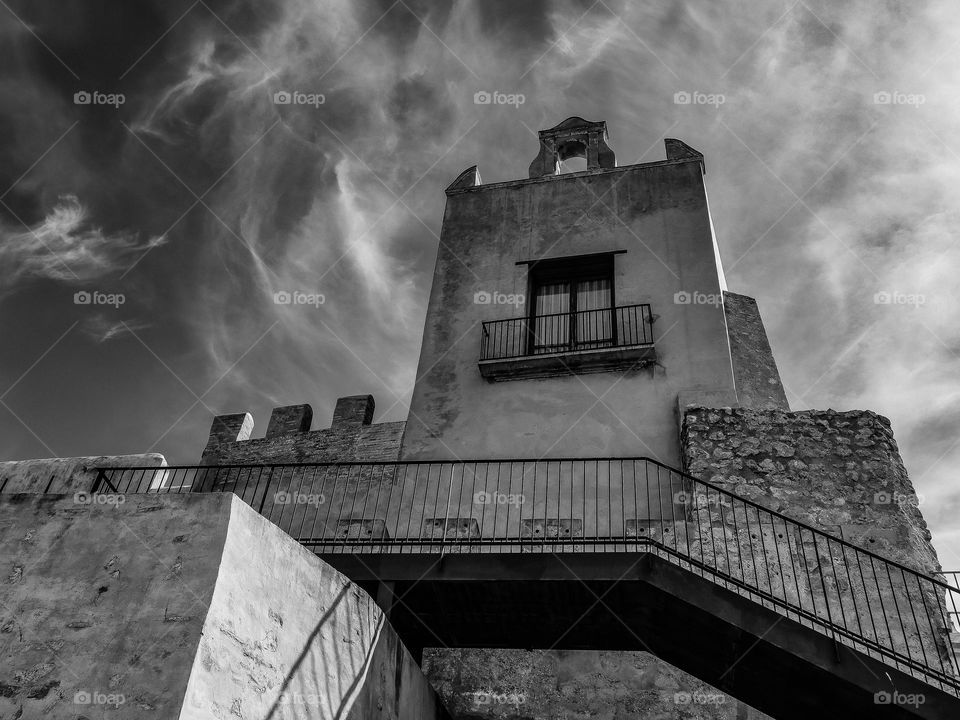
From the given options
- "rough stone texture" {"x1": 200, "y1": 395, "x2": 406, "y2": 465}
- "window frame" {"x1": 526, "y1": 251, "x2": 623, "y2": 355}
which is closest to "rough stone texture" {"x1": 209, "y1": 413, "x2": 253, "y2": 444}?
"rough stone texture" {"x1": 200, "y1": 395, "x2": 406, "y2": 465}

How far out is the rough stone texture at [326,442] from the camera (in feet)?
44.5

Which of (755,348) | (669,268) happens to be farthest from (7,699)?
(755,348)

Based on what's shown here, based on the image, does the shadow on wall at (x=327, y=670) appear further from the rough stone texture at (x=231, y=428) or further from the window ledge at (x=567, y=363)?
the rough stone texture at (x=231, y=428)

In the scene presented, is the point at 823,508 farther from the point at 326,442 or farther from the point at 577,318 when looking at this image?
the point at 326,442

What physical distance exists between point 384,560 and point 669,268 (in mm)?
7401

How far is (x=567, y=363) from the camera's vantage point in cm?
1202

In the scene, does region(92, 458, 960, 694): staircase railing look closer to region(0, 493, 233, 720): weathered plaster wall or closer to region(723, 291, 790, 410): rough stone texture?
region(0, 493, 233, 720): weathered plaster wall

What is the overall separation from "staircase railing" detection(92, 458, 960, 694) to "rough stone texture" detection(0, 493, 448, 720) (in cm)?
179

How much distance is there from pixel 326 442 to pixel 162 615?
9290mm

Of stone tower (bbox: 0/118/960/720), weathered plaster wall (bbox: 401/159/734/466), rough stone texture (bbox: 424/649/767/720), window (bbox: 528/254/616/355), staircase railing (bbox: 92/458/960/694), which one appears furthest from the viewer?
window (bbox: 528/254/616/355)

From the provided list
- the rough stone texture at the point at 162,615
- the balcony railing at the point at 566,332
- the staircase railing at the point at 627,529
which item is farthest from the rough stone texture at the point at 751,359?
the rough stone texture at the point at 162,615

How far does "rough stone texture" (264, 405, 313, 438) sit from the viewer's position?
14609 millimetres

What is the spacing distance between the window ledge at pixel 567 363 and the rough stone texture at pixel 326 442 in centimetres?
236

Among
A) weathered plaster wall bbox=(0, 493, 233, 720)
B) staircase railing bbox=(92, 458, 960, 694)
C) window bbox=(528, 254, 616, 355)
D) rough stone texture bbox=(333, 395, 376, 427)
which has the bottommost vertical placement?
weathered plaster wall bbox=(0, 493, 233, 720)
